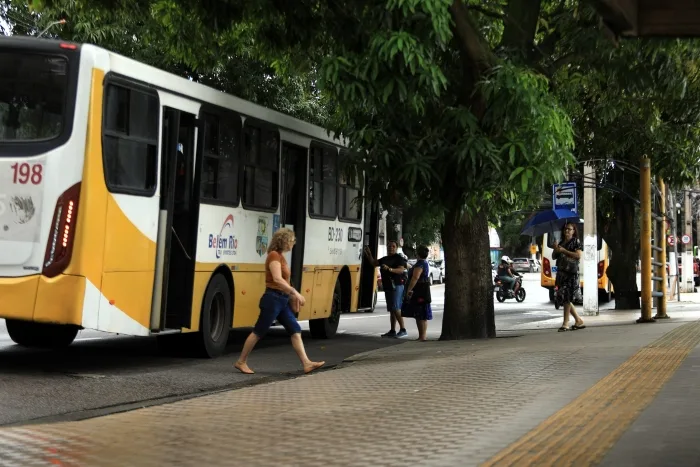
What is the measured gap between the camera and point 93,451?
6.95 meters

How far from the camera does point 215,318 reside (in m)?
14.0

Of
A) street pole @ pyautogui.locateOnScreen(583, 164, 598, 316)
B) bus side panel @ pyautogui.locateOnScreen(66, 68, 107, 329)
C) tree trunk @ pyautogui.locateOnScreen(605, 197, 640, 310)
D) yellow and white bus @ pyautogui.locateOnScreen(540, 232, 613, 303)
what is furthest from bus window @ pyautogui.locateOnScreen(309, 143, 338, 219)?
yellow and white bus @ pyautogui.locateOnScreen(540, 232, 613, 303)

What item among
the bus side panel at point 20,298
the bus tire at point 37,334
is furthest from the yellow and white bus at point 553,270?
the bus side panel at point 20,298

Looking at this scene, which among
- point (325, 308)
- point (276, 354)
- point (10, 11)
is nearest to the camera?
point (276, 354)

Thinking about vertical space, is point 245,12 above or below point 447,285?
above

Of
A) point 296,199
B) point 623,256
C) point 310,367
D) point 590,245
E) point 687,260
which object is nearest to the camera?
point 310,367

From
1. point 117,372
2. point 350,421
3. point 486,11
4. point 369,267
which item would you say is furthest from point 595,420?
point 369,267

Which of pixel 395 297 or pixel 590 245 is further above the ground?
pixel 590 245

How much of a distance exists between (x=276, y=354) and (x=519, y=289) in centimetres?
2354

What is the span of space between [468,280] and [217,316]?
181 inches

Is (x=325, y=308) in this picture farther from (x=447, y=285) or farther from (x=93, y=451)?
(x=93, y=451)

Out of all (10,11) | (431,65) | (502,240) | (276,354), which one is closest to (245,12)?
(431,65)

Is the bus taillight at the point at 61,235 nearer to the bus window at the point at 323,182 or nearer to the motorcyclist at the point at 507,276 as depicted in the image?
the bus window at the point at 323,182

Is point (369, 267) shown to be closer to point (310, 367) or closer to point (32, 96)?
point (310, 367)
